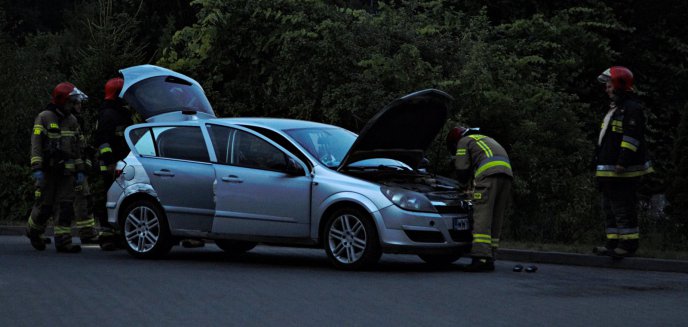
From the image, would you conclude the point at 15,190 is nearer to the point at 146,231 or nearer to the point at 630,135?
the point at 146,231

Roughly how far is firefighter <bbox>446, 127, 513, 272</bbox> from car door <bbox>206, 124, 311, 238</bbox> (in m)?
1.84

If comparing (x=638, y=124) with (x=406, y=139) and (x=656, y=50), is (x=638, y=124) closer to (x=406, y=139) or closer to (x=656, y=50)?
(x=406, y=139)

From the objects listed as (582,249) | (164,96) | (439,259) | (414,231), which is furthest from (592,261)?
(164,96)

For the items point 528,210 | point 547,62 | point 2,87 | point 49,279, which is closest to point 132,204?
point 49,279

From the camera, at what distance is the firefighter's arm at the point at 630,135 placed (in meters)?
13.4

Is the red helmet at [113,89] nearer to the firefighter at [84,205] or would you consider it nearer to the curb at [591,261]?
the firefighter at [84,205]

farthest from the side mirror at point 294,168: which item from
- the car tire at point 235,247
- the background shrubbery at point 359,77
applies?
the background shrubbery at point 359,77

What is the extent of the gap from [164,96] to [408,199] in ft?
15.4

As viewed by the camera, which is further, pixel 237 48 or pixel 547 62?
pixel 547 62

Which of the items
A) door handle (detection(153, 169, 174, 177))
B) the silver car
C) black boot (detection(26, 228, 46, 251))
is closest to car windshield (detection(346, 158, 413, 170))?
the silver car

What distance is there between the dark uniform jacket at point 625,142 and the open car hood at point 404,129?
73.7 inches

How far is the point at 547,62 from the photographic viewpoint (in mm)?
27016

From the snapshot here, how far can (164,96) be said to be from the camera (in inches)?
625

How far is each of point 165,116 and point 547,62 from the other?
13534mm
